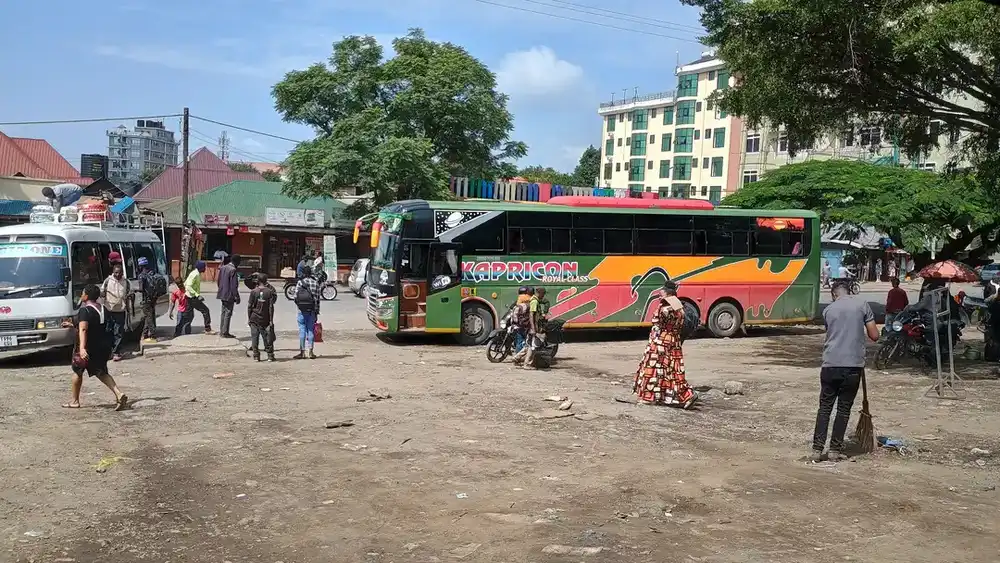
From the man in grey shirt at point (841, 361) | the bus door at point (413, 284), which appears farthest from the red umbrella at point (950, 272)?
the bus door at point (413, 284)

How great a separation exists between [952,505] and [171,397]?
29.0 feet

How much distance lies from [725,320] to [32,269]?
47.2 ft

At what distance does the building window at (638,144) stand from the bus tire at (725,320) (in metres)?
63.2

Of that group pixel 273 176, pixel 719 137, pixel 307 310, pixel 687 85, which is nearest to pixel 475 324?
pixel 307 310

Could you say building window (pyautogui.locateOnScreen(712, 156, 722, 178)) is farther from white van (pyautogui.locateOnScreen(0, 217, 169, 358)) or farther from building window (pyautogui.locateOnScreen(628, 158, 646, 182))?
white van (pyautogui.locateOnScreen(0, 217, 169, 358))

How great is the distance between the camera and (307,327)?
14.3 meters

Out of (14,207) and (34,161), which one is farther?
(34,161)

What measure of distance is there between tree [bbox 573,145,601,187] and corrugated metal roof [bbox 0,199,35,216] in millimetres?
63429

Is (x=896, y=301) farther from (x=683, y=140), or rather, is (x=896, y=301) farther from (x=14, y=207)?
(x=683, y=140)

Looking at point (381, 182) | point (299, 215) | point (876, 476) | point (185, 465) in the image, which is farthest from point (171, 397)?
point (299, 215)

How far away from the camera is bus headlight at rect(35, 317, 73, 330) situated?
42.7 feet

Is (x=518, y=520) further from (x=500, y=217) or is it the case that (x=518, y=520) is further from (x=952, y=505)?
(x=500, y=217)

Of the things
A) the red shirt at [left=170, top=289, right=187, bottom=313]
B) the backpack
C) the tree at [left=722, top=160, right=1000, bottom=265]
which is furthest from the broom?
the tree at [left=722, top=160, right=1000, bottom=265]

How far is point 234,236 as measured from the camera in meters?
39.7
